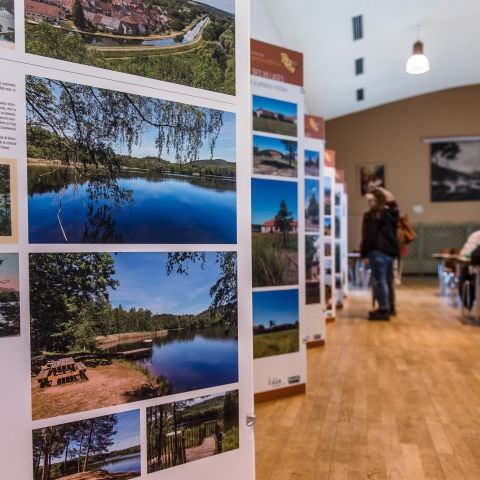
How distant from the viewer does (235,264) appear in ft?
6.49

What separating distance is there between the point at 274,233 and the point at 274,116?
839 millimetres

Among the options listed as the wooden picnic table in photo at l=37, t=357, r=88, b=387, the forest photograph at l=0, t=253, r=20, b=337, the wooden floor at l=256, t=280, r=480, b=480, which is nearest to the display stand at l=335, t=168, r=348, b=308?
the wooden floor at l=256, t=280, r=480, b=480

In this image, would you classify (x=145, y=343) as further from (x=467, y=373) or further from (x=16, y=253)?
(x=467, y=373)

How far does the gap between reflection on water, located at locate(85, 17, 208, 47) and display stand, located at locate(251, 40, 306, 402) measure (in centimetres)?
193

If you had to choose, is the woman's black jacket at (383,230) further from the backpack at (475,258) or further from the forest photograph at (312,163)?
the forest photograph at (312,163)

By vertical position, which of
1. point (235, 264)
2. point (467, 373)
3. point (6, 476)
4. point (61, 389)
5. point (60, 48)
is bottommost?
point (467, 373)

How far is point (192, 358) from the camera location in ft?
6.11

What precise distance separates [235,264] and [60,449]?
816 mm

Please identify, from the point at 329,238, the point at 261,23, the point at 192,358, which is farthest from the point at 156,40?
the point at 329,238

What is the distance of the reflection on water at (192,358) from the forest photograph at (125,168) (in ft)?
1.07

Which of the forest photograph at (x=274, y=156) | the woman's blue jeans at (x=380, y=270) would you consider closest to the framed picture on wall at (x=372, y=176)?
the woman's blue jeans at (x=380, y=270)

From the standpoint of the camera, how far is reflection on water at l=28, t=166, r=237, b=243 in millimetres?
1583

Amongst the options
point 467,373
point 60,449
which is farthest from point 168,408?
point 467,373

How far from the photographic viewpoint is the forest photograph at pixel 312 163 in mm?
5887
